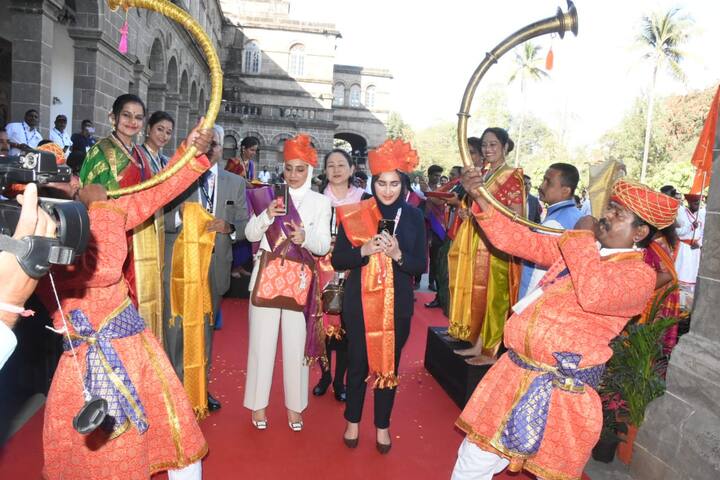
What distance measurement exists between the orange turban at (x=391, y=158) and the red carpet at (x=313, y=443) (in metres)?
1.80

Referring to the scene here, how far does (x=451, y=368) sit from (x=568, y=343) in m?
2.33

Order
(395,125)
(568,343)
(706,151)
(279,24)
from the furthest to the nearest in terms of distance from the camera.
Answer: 1. (395,125)
2. (279,24)
3. (706,151)
4. (568,343)

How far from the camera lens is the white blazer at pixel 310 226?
3.50m

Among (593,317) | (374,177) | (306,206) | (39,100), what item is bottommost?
(593,317)

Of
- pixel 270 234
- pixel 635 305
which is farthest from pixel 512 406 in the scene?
pixel 270 234

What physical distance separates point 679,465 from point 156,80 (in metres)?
15.5

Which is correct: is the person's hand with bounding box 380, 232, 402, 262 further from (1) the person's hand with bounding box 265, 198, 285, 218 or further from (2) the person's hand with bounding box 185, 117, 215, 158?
(2) the person's hand with bounding box 185, 117, 215, 158

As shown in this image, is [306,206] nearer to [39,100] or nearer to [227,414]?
[227,414]

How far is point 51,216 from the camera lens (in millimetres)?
1313

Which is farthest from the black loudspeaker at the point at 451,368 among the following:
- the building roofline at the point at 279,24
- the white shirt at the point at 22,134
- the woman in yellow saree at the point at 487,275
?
the building roofline at the point at 279,24

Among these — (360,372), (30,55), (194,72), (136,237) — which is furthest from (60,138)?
(194,72)

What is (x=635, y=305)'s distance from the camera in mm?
2137

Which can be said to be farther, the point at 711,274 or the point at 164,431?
the point at 711,274

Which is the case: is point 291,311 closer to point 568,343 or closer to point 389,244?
point 389,244
